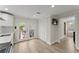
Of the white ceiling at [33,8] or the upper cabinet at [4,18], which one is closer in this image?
the white ceiling at [33,8]

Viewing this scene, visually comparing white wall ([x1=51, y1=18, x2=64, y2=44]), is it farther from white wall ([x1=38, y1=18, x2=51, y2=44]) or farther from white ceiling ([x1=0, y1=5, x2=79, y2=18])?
white ceiling ([x1=0, y1=5, x2=79, y2=18])

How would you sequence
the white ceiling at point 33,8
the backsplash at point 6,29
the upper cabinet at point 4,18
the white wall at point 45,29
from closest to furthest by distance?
1. the white ceiling at point 33,8
2. the upper cabinet at point 4,18
3. the backsplash at point 6,29
4. the white wall at point 45,29

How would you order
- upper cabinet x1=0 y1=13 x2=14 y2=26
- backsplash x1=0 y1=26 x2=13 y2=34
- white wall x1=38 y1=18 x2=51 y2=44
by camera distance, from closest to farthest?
1. upper cabinet x1=0 y1=13 x2=14 y2=26
2. backsplash x1=0 y1=26 x2=13 y2=34
3. white wall x1=38 y1=18 x2=51 y2=44

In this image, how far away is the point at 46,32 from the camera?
15.7ft

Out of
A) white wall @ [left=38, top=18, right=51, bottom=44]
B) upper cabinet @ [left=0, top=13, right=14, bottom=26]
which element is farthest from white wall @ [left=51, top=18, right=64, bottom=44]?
upper cabinet @ [left=0, top=13, right=14, bottom=26]

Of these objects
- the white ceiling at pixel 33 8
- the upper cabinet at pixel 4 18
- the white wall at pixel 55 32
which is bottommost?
the white wall at pixel 55 32

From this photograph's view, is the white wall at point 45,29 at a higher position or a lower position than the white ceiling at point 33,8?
lower

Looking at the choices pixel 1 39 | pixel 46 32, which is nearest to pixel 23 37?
pixel 1 39

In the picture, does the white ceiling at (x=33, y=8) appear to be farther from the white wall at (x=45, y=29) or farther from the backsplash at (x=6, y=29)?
the white wall at (x=45, y=29)

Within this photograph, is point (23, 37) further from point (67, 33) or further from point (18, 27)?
point (67, 33)

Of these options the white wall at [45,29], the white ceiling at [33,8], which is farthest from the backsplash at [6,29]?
the white wall at [45,29]

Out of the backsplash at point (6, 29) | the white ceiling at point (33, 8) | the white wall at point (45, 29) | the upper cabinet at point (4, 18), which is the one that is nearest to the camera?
the white ceiling at point (33, 8)
